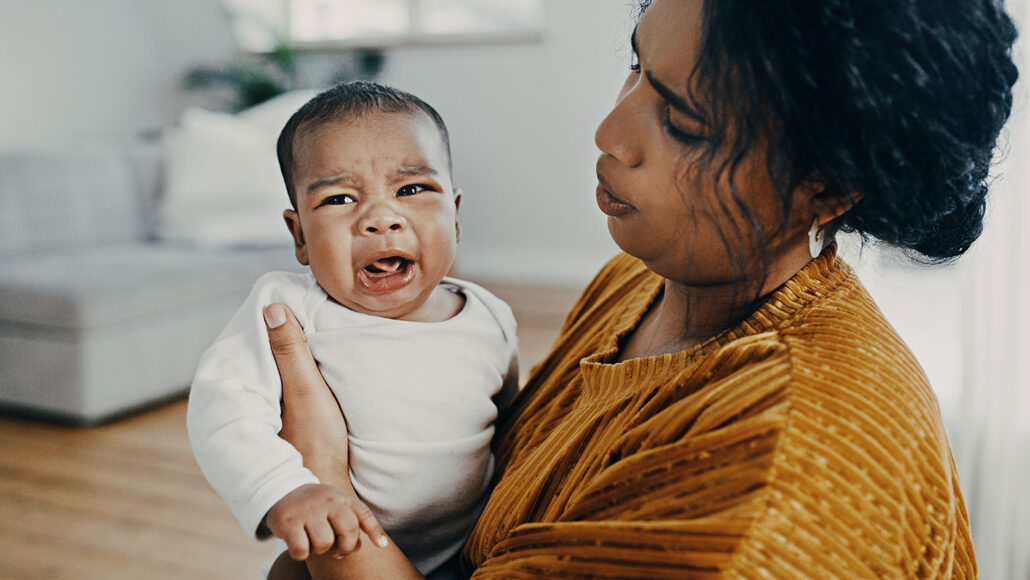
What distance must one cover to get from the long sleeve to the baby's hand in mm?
24

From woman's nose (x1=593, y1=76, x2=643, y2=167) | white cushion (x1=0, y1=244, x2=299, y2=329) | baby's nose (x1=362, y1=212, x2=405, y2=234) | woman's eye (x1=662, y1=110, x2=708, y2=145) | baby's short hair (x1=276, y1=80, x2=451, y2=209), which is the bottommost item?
white cushion (x1=0, y1=244, x2=299, y2=329)

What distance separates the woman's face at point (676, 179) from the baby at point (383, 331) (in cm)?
33

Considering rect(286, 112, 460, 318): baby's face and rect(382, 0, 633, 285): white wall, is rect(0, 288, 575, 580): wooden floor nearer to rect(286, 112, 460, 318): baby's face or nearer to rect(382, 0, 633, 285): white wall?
rect(286, 112, 460, 318): baby's face

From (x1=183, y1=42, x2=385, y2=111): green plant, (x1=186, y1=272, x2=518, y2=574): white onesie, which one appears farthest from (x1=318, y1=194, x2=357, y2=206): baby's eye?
(x1=183, y1=42, x2=385, y2=111): green plant

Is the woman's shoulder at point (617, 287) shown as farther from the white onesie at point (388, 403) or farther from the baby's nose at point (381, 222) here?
the baby's nose at point (381, 222)

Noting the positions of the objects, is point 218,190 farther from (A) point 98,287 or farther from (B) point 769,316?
(B) point 769,316

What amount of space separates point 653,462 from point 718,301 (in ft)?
0.94

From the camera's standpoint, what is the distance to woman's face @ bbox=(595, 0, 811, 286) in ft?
2.46

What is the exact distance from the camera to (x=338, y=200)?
1.05m

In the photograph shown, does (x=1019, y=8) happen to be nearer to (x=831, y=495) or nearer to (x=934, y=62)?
(x=934, y=62)

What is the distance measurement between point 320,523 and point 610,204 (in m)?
0.42

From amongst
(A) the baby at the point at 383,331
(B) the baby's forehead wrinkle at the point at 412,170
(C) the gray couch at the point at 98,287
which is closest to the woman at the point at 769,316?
(A) the baby at the point at 383,331

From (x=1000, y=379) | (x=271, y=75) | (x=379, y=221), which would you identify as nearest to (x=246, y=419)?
(x=379, y=221)

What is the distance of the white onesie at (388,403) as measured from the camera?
950mm
